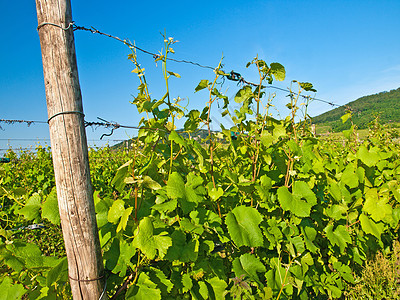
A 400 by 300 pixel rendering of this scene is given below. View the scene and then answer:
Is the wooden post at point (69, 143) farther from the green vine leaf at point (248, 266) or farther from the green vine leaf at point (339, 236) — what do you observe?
the green vine leaf at point (339, 236)

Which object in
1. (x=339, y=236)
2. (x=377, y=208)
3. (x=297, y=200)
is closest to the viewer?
(x=297, y=200)

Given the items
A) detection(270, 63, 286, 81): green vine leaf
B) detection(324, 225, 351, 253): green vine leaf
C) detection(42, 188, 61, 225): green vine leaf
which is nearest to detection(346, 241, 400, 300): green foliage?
detection(324, 225, 351, 253): green vine leaf

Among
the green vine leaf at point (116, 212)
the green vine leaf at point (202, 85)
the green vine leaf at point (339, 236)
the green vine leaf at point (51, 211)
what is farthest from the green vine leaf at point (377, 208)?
the green vine leaf at point (51, 211)

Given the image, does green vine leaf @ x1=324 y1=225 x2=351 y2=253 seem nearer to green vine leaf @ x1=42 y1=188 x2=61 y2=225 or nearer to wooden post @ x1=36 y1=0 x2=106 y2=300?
wooden post @ x1=36 y1=0 x2=106 y2=300

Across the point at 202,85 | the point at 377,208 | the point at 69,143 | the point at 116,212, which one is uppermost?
the point at 202,85

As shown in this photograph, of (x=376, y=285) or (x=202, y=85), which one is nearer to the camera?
(x=202, y=85)

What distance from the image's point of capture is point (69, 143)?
3.88 feet

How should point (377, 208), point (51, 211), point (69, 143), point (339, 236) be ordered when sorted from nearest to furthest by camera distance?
point (69, 143), point (51, 211), point (339, 236), point (377, 208)

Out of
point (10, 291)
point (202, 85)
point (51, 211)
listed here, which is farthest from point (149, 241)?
point (202, 85)

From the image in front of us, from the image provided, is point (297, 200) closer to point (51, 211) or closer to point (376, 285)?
point (51, 211)

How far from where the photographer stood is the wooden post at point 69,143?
115 cm

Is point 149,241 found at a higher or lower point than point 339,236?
higher

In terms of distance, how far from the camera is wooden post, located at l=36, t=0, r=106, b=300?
3.78 ft

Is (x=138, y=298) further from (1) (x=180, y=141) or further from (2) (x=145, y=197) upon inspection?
(1) (x=180, y=141)
